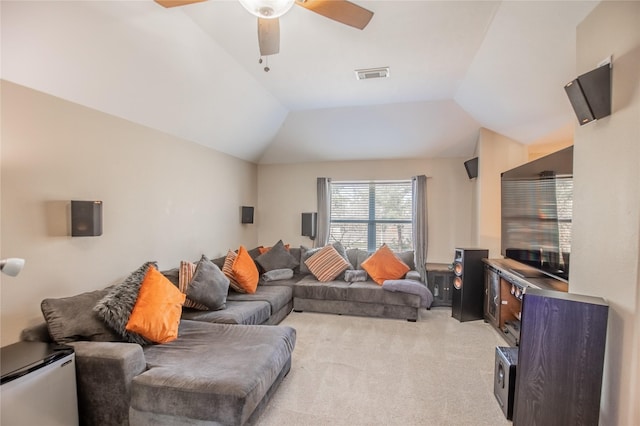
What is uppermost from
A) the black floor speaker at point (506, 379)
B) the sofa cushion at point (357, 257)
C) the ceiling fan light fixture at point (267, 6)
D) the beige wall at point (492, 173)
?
the ceiling fan light fixture at point (267, 6)

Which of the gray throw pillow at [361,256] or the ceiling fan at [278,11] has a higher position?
the ceiling fan at [278,11]

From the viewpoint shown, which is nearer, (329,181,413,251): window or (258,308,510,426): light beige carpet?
(258,308,510,426): light beige carpet

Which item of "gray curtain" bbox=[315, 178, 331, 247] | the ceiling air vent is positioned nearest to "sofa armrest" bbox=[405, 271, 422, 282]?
"gray curtain" bbox=[315, 178, 331, 247]

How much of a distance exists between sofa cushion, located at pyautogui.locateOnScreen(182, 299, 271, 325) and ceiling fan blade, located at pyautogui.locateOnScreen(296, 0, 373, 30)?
2.69 m

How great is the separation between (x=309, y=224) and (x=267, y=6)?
14.4ft

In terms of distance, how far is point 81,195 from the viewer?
2596 mm

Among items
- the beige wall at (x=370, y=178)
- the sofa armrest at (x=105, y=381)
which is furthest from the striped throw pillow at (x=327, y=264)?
the sofa armrest at (x=105, y=381)

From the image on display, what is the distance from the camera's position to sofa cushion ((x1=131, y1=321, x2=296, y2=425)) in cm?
180

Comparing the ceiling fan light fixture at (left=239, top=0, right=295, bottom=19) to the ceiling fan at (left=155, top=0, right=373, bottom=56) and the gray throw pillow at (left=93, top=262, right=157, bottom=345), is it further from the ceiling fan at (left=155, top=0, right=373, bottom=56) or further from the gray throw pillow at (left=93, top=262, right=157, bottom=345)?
the gray throw pillow at (left=93, top=262, right=157, bottom=345)

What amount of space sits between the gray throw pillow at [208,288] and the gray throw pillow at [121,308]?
0.65 meters

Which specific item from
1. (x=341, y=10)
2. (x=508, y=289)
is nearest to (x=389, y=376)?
(x=508, y=289)

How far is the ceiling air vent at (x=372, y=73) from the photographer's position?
3.30 meters

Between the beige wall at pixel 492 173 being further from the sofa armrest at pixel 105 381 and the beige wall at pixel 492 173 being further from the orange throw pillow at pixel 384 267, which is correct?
the sofa armrest at pixel 105 381

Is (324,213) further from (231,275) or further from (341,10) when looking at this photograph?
(341,10)
